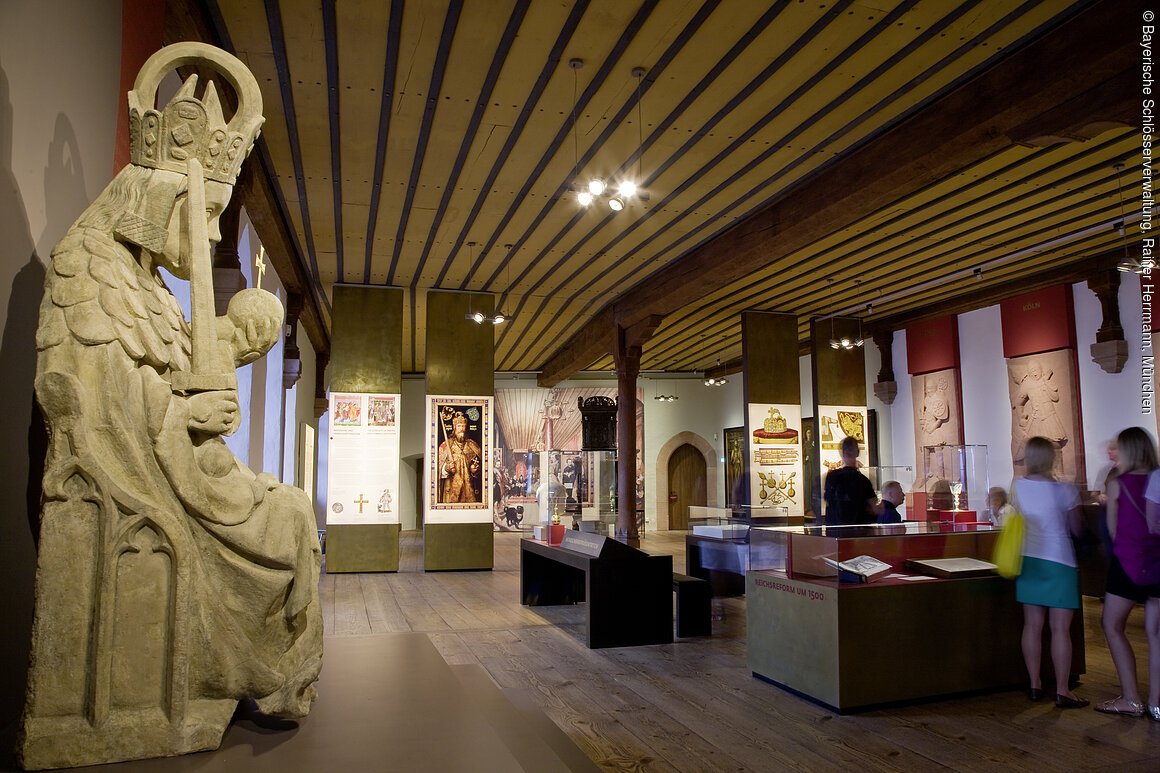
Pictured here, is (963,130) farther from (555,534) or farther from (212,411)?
(212,411)

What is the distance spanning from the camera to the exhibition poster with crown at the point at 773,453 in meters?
12.0

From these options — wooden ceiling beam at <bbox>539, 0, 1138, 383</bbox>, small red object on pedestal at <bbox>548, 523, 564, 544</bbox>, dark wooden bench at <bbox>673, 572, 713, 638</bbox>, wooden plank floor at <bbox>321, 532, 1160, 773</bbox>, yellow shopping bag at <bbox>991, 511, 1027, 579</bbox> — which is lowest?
wooden plank floor at <bbox>321, 532, 1160, 773</bbox>

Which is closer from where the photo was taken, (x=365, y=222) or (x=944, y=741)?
(x=944, y=741)

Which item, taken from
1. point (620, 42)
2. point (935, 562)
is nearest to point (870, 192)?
point (620, 42)

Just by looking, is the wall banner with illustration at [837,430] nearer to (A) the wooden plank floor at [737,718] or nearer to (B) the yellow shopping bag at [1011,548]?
(A) the wooden plank floor at [737,718]

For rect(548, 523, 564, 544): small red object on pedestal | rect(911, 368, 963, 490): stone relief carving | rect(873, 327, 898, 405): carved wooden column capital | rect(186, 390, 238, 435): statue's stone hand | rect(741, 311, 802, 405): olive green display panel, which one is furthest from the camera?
rect(873, 327, 898, 405): carved wooden column capital

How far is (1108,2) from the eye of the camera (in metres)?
4.25

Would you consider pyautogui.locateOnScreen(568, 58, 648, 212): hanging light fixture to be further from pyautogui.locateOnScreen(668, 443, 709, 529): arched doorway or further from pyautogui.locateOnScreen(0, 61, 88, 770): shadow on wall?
pyautogui.locateOnScreen(668, 443, 709, 529): arched doorway

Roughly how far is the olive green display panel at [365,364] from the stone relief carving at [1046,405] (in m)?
8.43

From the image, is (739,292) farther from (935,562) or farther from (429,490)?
(935,562)

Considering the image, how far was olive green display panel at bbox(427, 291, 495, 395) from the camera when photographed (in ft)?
34.4

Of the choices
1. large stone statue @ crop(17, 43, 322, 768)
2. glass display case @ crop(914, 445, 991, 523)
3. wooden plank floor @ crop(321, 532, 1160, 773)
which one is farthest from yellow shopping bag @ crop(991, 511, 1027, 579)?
large stone statue @ crop(17, 43, 322, 768)

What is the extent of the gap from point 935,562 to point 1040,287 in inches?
311

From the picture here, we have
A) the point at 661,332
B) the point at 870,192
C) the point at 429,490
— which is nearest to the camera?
the point at 870,192
